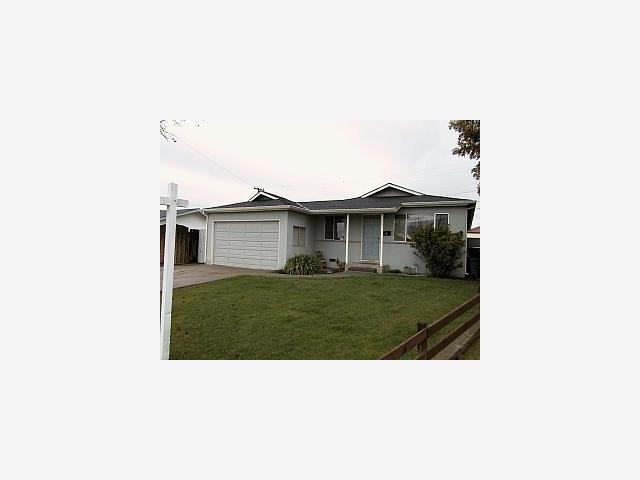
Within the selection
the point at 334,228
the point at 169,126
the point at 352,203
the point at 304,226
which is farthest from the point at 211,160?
the point at 334,228

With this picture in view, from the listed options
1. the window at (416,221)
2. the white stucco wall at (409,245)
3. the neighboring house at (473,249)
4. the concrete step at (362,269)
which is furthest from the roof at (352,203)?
the concrete step at (362,269)

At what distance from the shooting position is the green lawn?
2.60 metres

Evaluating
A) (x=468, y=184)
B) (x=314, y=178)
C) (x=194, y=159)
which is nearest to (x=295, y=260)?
(x=314, y=178)

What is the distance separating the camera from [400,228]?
6.34 m

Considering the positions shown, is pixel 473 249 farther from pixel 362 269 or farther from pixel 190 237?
pixel 190 237

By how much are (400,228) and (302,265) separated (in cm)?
275

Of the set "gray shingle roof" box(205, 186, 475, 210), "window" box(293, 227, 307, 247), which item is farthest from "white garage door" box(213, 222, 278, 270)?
"gray shingle roof" box(205, 186, 475, 210)

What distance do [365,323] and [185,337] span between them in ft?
5.95

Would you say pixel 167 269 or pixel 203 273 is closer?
pixel 167 269

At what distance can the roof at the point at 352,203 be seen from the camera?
421 centimetres

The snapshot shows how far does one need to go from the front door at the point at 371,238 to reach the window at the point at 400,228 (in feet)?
1.32

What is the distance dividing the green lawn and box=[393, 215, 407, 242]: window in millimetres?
2105

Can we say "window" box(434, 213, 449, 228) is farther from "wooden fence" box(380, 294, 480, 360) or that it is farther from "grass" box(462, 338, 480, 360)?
"grass" box(462, 338, 480, 360)

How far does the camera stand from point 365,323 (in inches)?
Result: 117
